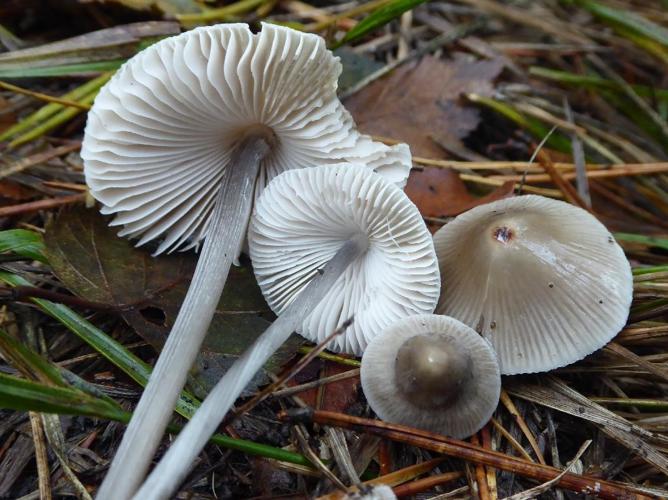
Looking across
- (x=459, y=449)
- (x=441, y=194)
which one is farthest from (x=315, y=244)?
(x=459, y=449)

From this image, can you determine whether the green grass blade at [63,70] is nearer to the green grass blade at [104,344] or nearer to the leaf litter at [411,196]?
the leaf litter at [411,196]

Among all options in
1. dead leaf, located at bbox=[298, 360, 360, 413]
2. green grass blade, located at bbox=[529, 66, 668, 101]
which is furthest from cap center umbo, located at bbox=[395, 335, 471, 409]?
green grass blade, located at bbox=[529, 66, 668, 101]

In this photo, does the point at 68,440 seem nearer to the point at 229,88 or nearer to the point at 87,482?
the point at 87,482

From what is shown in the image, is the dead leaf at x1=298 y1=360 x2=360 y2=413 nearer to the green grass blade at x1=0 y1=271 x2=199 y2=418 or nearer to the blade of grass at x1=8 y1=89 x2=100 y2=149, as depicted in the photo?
the green grass blade at x1=0 y1=271 x2=199 y2=418

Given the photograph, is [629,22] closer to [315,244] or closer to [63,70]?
[315,244]

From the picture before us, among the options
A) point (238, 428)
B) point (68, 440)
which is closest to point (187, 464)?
point (238, 428)

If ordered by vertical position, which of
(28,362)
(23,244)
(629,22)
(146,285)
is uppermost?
(629,22)
